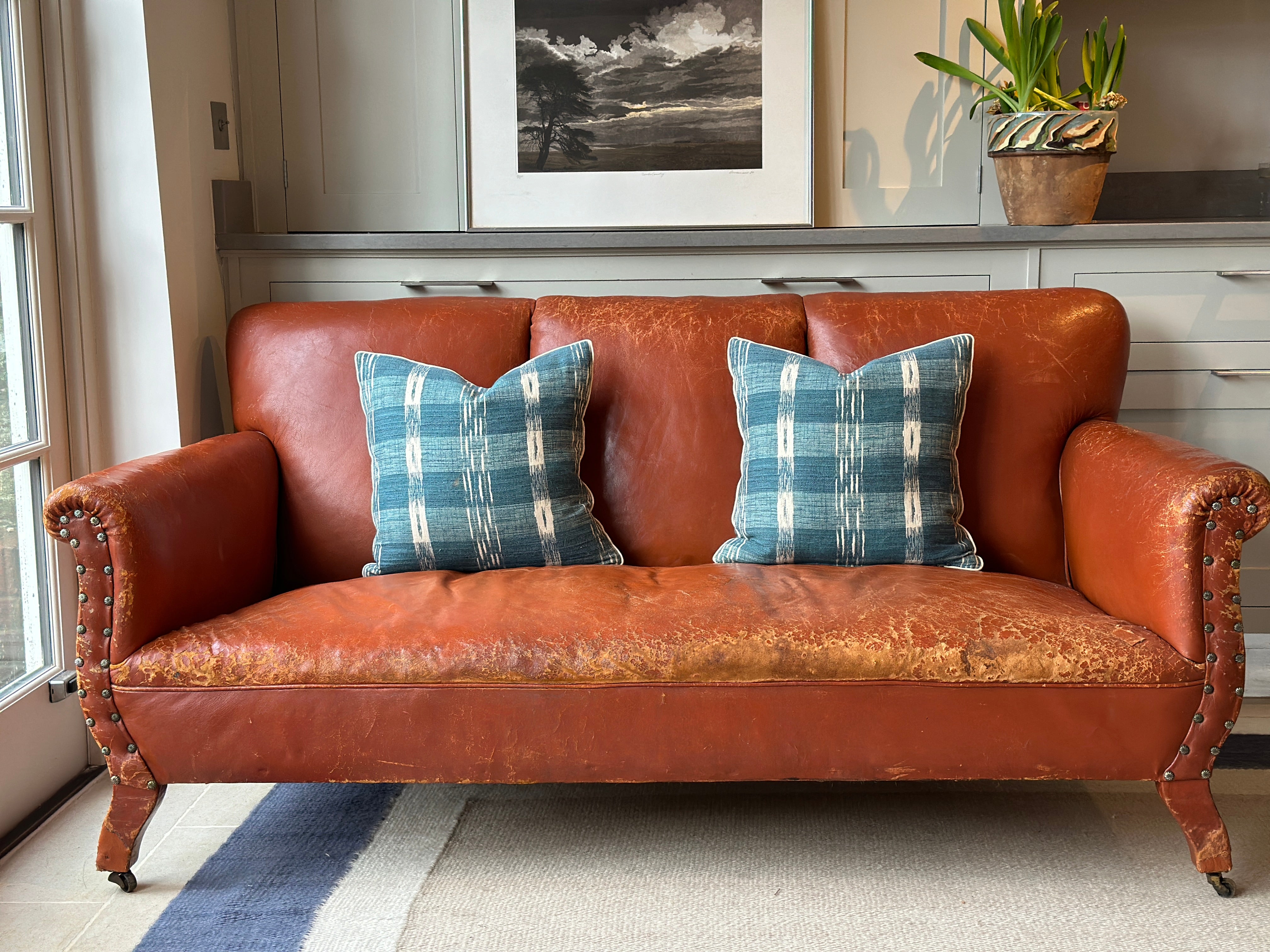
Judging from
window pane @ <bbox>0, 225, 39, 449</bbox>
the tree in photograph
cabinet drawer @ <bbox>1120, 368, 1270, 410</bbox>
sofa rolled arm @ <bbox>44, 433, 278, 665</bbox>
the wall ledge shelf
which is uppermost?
the tree in photograph

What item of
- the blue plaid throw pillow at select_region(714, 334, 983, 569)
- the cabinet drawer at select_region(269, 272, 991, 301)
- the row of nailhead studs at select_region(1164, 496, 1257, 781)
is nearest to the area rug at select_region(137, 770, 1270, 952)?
the row of nailhead studs at select_region(1164, 496, 1257, 781)

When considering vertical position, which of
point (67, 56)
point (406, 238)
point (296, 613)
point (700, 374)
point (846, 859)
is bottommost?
point (846, 859)

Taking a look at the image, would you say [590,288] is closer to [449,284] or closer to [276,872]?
[449,284]

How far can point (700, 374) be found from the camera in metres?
2.05

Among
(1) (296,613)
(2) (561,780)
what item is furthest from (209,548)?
(2) (561,780)

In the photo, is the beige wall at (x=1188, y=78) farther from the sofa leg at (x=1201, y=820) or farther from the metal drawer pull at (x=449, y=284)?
the sofa leg at (x=1201, y=820)

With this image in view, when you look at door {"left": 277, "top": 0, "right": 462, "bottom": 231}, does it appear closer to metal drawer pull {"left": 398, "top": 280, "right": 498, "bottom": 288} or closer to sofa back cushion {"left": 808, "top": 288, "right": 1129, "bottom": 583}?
metal drawer pull {"left": 398, "top": 280, "right": 498, "bottom": 288}

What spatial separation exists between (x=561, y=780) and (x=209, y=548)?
0.69m

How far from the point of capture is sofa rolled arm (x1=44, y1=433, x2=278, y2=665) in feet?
5.04

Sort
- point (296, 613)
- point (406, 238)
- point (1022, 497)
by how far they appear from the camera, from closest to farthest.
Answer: point (296, 613), point (1022, 497), point (406, 238)

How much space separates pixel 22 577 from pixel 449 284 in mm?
1023

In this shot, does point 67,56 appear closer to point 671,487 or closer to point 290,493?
point 290,493

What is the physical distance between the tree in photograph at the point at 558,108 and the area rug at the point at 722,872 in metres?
1.44

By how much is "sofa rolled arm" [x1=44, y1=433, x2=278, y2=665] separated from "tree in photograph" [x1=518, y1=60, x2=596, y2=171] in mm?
1067
